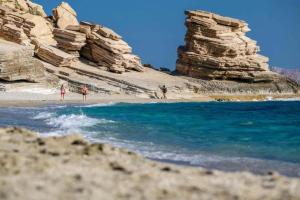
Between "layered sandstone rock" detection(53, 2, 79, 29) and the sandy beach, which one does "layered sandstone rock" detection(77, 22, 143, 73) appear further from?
"layered sandstone rock" detection(53, 2, 79, 29)

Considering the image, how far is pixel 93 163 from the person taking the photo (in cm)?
791

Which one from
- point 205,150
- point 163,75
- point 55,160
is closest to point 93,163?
point 55,160

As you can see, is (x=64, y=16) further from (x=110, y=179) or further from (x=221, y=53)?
(x=110, y=179)

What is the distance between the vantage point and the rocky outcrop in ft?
135

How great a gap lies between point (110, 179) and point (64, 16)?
6020 centimetres

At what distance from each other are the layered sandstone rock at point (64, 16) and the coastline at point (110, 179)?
184 ft

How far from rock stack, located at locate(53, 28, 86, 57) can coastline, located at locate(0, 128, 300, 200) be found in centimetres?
4518

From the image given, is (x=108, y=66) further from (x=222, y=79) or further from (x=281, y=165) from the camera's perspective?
(x=281, y=165)

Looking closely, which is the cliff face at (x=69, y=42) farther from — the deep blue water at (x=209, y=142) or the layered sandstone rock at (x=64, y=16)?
the deep blue water at (x=209, y=142)

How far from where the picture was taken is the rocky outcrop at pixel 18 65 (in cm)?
4103

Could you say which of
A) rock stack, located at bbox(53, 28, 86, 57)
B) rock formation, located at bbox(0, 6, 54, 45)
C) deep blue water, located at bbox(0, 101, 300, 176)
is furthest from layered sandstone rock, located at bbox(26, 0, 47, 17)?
deep blue water, located at bbox(0, 101, 300, 176)

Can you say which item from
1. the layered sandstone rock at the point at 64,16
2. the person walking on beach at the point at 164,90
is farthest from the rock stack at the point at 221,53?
the layered sandstone rock at the point at 64,16

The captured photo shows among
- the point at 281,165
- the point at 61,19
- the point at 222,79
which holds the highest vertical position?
the point at 61,19

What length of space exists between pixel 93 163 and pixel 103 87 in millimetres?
41049
